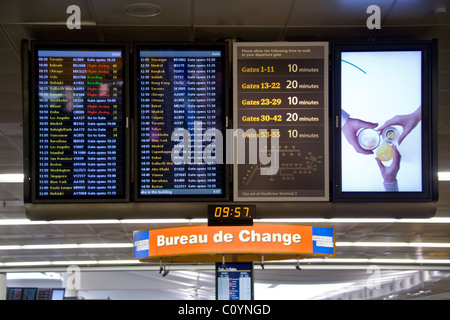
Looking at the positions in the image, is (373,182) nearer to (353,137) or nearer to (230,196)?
(353,137)

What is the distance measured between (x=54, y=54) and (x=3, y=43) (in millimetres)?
795

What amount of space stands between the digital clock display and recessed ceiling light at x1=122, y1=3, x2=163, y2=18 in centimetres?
145

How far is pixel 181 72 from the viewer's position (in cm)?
445

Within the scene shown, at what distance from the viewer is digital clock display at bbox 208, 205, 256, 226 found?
14.1 feet

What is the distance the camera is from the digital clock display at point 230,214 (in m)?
4.31

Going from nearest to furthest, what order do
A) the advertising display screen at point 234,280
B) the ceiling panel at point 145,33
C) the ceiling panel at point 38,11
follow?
the ceiling panel at point 38,11 < the ceiling panel at point 145,33 < the advertising display screen at point 234,280

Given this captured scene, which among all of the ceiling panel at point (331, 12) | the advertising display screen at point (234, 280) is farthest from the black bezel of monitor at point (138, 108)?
the advertising display screen at point (234, 280)

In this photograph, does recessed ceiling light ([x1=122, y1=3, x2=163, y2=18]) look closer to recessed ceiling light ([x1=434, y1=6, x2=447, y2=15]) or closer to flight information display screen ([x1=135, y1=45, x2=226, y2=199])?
flight information display screen ([x1=135, y1=45, x2=226, y2=199])

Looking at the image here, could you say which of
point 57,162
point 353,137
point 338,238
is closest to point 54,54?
point 57,162

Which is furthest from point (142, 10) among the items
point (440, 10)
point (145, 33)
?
point (440, 10)

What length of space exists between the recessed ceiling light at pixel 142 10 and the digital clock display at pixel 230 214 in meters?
1.45

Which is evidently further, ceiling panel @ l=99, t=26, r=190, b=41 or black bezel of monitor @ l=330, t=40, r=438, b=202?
ceiling panel @ l=99, t=26, r=190, b=41

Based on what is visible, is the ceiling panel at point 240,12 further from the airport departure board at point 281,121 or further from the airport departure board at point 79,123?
the airport departure board at point 79,123

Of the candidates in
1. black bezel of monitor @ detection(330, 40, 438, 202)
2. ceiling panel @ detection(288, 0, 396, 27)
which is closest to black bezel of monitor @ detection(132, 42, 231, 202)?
ceiling panel @ detection(288, 0, 396, 27)
